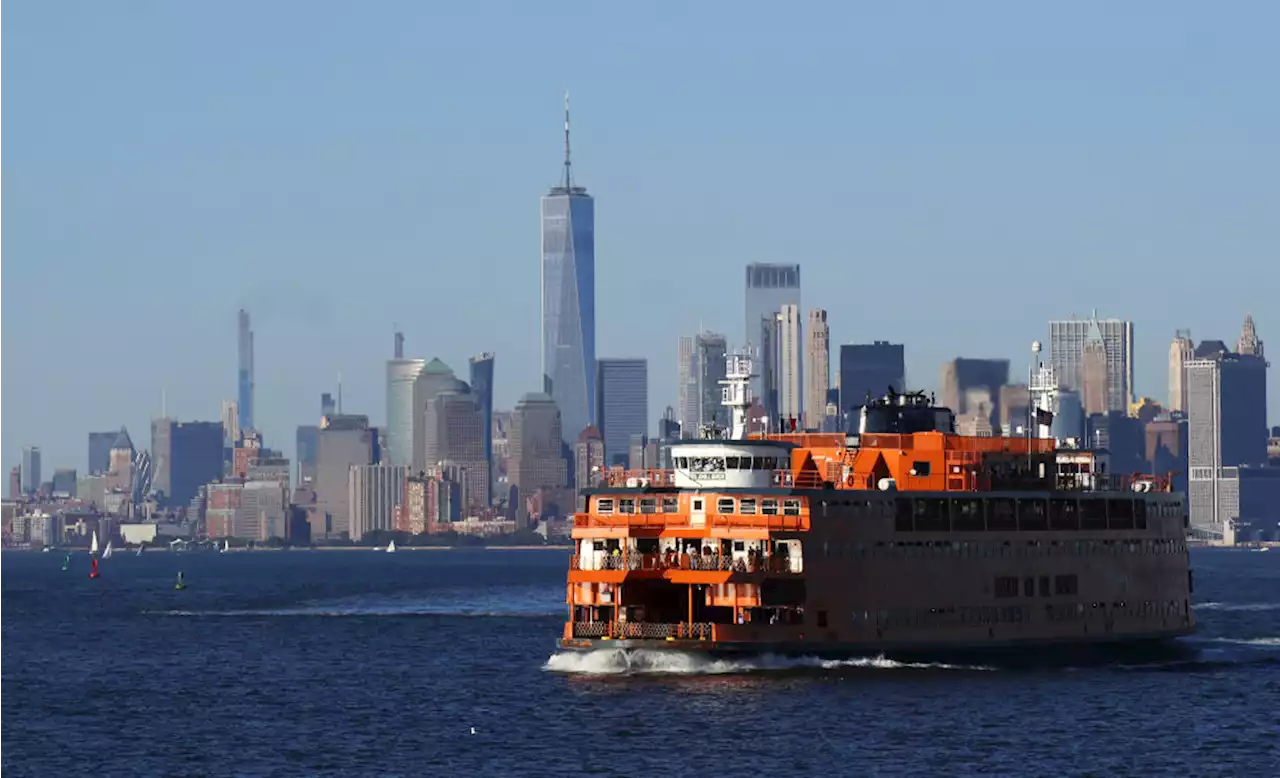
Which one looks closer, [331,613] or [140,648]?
[140,648]

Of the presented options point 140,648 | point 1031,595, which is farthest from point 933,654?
point 140,648

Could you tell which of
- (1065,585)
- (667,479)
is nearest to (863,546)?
(667,479)

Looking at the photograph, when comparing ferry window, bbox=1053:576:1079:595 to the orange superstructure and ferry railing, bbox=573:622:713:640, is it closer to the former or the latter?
the orange superstructure

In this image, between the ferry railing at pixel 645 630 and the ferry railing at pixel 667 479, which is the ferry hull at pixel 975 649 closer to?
the ferry railing at pixel 645 630

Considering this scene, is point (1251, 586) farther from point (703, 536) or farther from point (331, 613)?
point (703, 536)

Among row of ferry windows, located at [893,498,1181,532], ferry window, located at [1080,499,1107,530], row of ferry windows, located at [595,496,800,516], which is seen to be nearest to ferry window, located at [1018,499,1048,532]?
row of ferry windows, located at [893,498,1181,532]

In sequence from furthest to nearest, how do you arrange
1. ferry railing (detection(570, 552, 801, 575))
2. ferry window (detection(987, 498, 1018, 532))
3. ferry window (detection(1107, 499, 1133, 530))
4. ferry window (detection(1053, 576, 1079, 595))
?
ferry window (detection(1107, 499, 1133, 530)) → ferry window (detection(1053, 576, 1079, 595)) → ferry window (detection(987, 498, 1018, 532)) → ferry railing (detection(570, 552, 801, 575))

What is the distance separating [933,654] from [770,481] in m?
9.01

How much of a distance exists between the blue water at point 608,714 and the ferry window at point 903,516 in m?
5.01

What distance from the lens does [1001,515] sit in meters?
92.4

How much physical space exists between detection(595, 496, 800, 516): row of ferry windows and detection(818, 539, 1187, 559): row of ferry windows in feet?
5.93

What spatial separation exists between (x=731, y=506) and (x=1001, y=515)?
12.9 meters

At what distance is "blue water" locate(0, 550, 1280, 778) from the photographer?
69.0 m

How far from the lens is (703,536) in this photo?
278 ft
